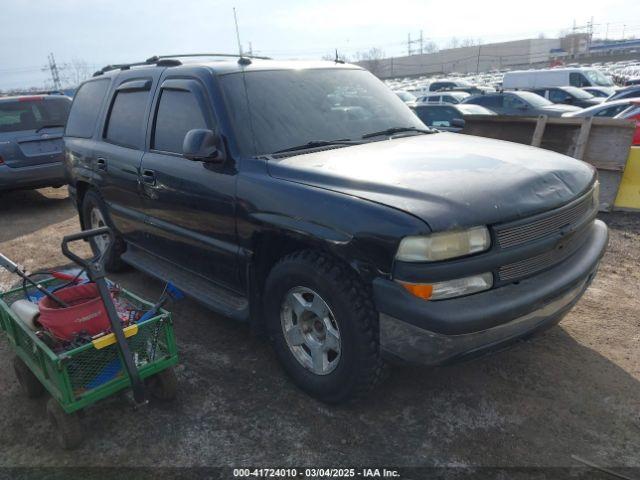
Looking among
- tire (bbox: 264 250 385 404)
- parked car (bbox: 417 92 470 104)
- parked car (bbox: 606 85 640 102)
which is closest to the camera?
tire (bbox: 264 250 385 404)

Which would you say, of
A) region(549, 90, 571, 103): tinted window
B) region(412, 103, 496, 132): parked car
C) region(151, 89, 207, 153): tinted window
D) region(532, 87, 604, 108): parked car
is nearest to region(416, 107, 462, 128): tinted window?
region(412, 103, 496, 132): parked car

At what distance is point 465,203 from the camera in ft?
8.00

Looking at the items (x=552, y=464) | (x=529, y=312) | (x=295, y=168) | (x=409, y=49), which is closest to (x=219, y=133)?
(x=295, y=168)

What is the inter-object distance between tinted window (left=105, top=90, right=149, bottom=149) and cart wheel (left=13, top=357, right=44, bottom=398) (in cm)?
183

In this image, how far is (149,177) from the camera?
391cm

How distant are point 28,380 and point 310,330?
180 centimetres

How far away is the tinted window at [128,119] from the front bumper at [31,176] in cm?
401

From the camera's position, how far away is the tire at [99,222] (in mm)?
4941

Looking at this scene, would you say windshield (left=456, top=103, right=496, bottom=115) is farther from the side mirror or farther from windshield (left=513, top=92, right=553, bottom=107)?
the side mirror

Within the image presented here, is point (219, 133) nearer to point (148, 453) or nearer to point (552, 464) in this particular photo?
point (148, 453)

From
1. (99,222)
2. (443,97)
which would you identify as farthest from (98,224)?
(443,97)

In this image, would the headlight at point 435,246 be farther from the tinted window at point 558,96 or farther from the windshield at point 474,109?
the tinted window at point 558,96

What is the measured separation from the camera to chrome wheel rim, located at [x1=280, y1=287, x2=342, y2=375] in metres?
2.83

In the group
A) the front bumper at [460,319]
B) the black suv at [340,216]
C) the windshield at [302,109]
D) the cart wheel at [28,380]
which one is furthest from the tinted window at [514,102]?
the cart wheel at [28,380]
